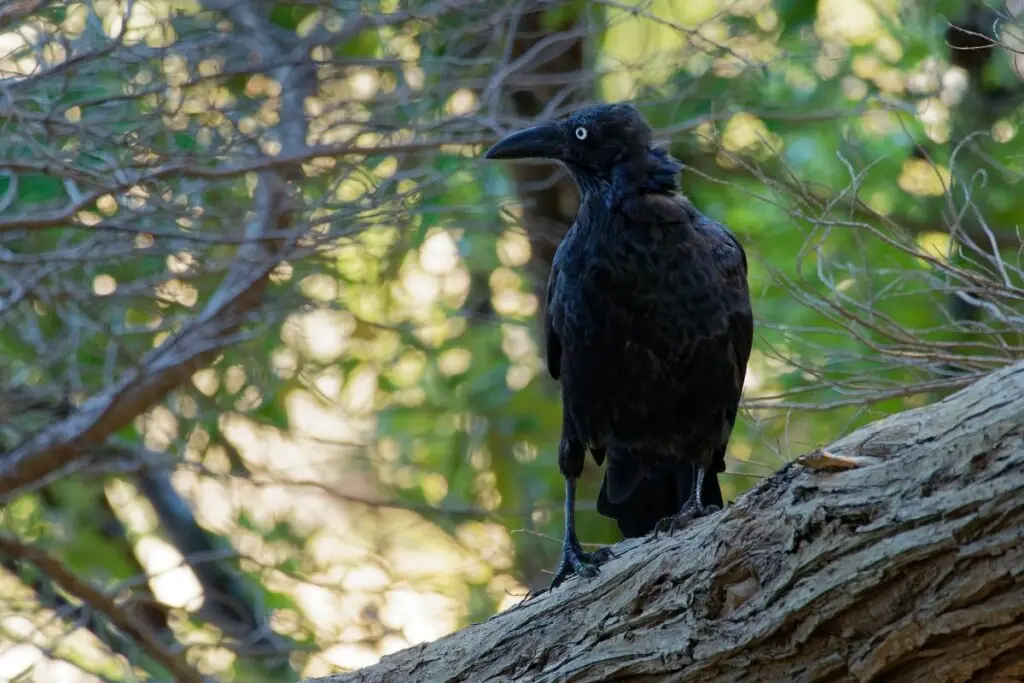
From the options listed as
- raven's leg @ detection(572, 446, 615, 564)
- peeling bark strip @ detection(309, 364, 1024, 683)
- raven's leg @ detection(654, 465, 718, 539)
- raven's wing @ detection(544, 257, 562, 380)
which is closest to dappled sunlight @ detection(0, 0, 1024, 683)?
raven's leg @ detection(654, 465, 718, 539)

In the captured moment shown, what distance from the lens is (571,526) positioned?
13.7 ft

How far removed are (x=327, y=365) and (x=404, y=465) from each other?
102cm

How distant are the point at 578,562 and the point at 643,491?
78 centimetres

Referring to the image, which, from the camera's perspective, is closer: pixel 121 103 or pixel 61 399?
pixel 121 103

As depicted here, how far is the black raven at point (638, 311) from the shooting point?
4004 mm

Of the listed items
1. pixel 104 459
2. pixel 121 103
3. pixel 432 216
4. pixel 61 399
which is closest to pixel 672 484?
pixel 432 216

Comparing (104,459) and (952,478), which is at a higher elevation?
(952,478)

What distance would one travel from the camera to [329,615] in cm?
689

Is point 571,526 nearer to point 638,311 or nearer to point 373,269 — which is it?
point 638,311

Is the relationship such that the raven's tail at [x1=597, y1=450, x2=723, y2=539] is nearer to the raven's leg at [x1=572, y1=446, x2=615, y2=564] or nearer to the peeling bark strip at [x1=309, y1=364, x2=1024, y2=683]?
the raven's leg at [x1=572, y1=446, x2=615, y2=564]

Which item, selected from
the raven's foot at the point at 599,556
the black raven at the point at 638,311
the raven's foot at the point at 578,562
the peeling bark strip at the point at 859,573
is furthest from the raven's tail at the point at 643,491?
the peeling bark strip at the point at 859,573

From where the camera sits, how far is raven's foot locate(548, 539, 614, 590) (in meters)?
3.45

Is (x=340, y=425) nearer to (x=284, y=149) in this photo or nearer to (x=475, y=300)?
(x=475, y=300)

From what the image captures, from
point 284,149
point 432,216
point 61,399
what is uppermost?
point 284,149
